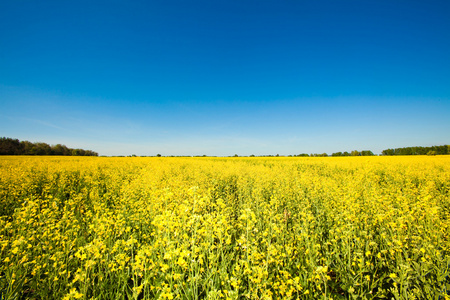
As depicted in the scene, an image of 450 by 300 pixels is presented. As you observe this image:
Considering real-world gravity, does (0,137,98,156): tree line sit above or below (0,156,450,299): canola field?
above

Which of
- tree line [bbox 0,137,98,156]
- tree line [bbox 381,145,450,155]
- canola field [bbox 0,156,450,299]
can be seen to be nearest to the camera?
canola field [bbox 0,156,450,299]

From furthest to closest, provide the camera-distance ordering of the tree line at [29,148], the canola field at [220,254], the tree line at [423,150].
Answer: the tree line at [423,150]
the tree line at [29,148]
the canola field at [220,254]

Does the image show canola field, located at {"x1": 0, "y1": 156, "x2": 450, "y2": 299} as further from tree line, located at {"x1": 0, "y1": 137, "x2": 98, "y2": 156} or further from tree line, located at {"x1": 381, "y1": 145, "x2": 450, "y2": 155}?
tree line, located at {"x1": 381, "y1": 145, "x2": 450, "y2": 155}

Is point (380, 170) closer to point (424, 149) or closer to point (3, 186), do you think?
point (3, 186)

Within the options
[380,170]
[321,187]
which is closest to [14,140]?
[321,187]

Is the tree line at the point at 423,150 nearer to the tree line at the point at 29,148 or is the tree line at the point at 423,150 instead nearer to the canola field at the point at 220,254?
the canola field at the point at 220,254

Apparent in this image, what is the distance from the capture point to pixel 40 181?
1012cm

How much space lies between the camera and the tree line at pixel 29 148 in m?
41.0

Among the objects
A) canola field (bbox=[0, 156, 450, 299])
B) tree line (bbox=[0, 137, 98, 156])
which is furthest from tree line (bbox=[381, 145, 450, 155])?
tree line (bbox=[0, 137, 98, 156])

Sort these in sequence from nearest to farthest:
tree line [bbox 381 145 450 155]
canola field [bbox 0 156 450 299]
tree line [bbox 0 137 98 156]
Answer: canola field [bbox 0 156 450 299]
tree line [bbox 0 137 98 156]
tree line [bbox 381 145 450 155]

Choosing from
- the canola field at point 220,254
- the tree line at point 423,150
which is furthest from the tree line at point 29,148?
the tree line at point 423,150

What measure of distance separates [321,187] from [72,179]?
48.0 ft

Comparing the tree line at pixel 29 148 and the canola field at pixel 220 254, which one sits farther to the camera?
the tree line at pixel 29 148

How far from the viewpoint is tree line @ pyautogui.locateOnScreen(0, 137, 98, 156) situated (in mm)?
41031
